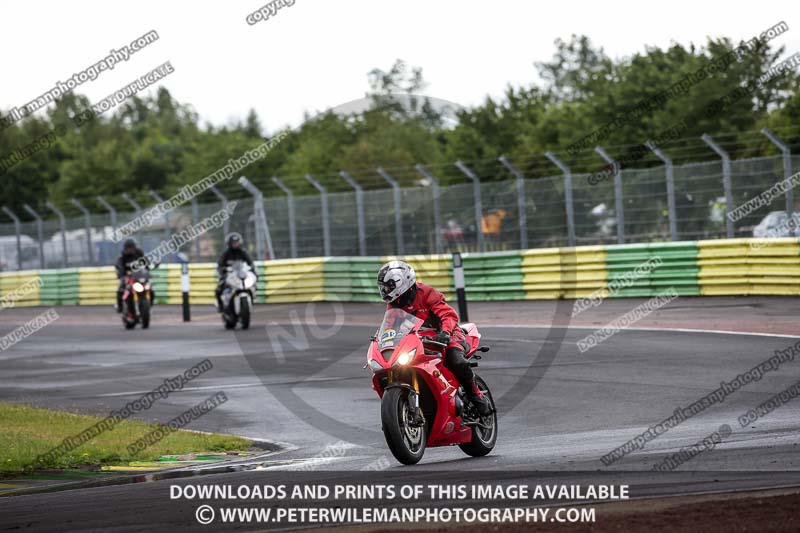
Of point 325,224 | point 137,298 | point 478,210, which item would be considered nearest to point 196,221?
point 325,224

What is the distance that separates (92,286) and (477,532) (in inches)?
1264

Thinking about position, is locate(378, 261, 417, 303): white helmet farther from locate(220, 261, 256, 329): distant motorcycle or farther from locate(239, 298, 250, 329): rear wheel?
locate(239, 298, 250, 329): rear wheel

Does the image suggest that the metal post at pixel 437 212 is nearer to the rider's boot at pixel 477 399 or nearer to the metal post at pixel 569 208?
the metal post at pixel 569 208

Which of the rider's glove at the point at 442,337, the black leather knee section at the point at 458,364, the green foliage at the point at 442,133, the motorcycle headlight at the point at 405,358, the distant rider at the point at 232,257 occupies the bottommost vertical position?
the black leather knee section at the point at 458,364

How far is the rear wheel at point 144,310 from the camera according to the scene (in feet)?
84.4

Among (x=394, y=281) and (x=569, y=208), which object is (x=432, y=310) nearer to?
(x=394, y=281)

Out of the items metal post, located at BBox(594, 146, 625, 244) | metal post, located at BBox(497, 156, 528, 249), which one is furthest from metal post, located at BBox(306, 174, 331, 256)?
metal post, located at BBox(594, 146, 625, 244)

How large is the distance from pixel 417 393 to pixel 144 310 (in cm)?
1779

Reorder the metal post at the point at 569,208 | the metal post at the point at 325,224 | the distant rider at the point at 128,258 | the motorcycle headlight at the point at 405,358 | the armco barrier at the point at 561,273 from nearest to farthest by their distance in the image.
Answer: the motorcycle headlight at the point at 405,358 → the armco barrier at the point at 561,273 → the distant rider at the point at 128,258 → the metal post at the point at 569,208 → the metal post at the point at 325,224

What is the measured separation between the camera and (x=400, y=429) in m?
8.52

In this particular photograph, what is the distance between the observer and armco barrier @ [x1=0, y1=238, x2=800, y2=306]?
2225cm

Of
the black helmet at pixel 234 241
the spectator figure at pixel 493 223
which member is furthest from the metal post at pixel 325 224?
the black helmet at pixel 234 241

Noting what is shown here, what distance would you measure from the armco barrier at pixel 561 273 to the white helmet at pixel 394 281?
1378 cm

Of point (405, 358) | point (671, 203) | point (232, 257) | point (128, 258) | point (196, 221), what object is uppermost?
point (196, 221)
